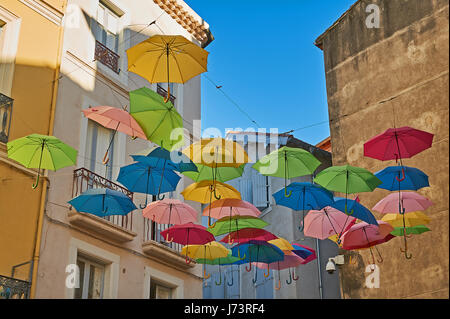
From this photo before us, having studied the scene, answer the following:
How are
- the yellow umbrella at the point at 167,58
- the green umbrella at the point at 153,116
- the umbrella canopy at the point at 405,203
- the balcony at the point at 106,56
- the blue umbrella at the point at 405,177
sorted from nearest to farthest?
the green umbrella at the point at 153,116 < the yellow umbrella at the point at 167,58 < the blue umbrella at the point at 405,177 < the umbrella canopy at the point at 405,203 < the balcony at the point at 106,56

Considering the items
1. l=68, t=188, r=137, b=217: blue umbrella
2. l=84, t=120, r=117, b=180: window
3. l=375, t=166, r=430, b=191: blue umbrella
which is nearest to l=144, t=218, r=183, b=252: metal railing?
l=84, t=120, r=117, b=180: window

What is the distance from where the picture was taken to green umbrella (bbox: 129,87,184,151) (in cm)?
1129

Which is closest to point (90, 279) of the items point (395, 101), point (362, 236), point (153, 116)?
point (153, 116)

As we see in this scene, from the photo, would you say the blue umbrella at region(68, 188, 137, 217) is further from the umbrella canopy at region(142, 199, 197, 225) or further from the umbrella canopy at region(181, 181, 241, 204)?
the umbrella canopy at region(181, 181, 241, 204)

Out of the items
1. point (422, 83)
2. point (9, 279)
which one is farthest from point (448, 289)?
point (9, 279)

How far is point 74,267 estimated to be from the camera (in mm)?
13219

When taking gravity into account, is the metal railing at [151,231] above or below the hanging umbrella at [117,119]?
below

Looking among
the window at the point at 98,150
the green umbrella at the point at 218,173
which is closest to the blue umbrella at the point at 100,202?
the green umbrella at the point at 218,173

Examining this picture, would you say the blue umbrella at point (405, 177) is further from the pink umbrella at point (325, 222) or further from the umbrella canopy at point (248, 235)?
the umbrella canopy at point (248, 235)

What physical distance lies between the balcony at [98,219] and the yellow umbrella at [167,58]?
9.98 feet

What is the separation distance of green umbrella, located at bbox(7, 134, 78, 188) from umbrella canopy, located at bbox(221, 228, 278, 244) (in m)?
3.52

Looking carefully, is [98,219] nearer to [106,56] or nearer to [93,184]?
[93,184]

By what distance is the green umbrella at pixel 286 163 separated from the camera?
12133 mm

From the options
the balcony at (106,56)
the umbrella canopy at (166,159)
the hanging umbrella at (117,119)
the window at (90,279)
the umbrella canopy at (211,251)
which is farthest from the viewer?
the balcony at (106,56)
